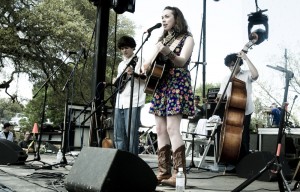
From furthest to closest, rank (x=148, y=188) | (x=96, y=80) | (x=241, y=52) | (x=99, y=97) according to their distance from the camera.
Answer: (x=96, y=80) < (x=99, y=97) < (x=241, y=52) < (x=148, y=188)

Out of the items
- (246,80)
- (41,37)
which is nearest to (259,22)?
(246,80)

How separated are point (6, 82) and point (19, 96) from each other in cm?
142

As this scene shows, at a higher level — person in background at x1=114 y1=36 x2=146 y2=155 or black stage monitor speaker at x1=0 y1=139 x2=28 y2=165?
person in background at x1=114 y1=36 x2=146 y2=155

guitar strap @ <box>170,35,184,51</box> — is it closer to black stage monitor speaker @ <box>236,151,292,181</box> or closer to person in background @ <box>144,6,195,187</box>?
person in background @ <box>144,6,195,187</box>

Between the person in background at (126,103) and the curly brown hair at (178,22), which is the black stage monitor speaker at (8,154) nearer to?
A: the person in background at (126,103)

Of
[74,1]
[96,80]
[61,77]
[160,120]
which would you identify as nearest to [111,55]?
[74,1]

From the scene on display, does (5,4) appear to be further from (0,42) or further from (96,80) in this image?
(96,80)

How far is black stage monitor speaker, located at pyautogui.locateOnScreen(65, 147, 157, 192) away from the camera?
2621 mm

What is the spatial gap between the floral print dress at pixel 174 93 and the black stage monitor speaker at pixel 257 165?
1.57m

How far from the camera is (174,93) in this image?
11.3 ft

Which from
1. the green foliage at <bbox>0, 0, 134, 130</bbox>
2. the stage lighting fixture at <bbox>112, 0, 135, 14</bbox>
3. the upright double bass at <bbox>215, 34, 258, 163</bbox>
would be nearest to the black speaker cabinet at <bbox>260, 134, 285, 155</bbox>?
the upright double bass at <bbox>215, 34, 258, 163</bbox>

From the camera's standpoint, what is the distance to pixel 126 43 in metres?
4.55

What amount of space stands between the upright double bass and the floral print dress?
4.76ft

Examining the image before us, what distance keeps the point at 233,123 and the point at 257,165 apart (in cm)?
59
